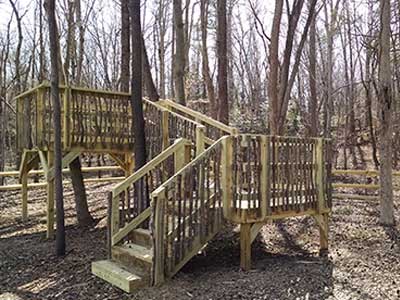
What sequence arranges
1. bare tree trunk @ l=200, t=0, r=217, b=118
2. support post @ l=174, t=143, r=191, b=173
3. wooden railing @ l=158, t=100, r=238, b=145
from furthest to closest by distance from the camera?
bare tree trunk @ l=200, t=0, r=217, b=118 < wooden railing @ l=158, t=100, r=238, b=145 < support post @ l=174, t=143, r=191, b=173

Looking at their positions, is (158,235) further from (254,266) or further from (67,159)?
(67,159)

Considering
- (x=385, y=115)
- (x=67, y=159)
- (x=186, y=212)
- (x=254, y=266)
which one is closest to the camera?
(x=186, y=212)

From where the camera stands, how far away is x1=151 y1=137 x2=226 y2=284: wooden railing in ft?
16.3

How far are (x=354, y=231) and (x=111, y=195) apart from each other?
461 centimetres

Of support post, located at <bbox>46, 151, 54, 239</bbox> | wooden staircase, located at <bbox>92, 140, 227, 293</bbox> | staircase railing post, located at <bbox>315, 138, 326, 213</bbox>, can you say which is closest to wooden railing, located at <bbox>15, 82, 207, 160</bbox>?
support post, located at <bbox>46, 151, 54, 239</bbox>

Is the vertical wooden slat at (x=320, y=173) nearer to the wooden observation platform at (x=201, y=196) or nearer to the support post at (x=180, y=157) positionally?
the wooden observation platform at (x=201, y=196)

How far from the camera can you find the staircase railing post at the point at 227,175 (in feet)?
18.2

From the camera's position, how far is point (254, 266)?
5.81 m

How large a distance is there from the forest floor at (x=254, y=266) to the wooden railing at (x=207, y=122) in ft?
6.20

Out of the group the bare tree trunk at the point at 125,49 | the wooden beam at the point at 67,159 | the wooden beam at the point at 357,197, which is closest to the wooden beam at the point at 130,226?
the wooden beam at the point at 67,159

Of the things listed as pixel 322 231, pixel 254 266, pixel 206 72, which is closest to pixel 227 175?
pixel 254 266

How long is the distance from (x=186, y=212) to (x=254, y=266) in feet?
4.31

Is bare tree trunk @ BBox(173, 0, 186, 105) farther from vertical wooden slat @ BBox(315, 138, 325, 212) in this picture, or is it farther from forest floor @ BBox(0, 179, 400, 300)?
vertical wooden slat @ BBox(315, 138, 325, 212)

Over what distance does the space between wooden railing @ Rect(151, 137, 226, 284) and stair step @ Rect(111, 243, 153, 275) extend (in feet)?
0.74
